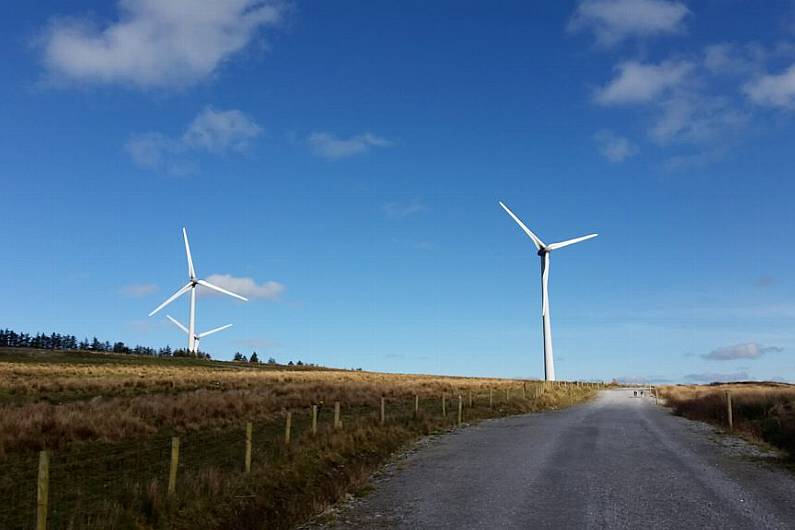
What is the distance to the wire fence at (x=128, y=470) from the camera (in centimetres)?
1141

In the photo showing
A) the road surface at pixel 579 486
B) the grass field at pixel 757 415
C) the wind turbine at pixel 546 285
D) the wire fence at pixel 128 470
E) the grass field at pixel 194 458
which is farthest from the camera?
the wind turbine at pixel 546 285

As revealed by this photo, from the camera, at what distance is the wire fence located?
1141 centimetres

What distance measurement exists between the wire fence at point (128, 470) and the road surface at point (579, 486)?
3064mm

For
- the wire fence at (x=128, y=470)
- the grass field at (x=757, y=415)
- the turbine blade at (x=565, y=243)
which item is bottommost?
the wire fence at (x=128, y=470)

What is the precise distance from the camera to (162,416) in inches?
1043

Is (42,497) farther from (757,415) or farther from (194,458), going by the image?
(757,415)

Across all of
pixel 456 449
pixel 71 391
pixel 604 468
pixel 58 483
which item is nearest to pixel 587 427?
pixel 456 449

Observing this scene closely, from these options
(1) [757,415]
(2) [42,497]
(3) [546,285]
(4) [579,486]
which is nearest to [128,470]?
(2) [42,497]

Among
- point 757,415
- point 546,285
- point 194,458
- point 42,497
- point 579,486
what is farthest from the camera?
point 546,285

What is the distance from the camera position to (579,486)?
45.1ft

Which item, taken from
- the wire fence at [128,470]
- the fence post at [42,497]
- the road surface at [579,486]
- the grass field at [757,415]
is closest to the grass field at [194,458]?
the wire fence at [128,470]

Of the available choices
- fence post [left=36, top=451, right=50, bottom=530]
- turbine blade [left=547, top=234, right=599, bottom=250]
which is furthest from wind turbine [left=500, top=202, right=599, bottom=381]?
fence post [left=36, top=451, right=50, bottom=530]

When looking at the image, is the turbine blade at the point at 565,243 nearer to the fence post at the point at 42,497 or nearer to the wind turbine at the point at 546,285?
the wind turbine at the point at 546,285

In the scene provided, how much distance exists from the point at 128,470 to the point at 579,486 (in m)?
10.5
